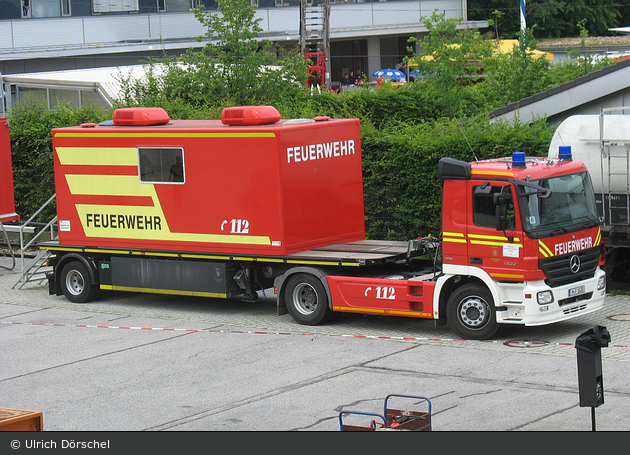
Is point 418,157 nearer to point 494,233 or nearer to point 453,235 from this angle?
point 453,235

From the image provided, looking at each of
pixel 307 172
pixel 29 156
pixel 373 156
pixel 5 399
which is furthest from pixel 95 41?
pixel 5 399

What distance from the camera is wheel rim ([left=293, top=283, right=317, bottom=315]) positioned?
14211 mm

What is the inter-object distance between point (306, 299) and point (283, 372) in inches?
113

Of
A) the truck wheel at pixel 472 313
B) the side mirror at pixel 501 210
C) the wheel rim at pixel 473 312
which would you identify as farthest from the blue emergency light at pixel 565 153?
the wheel rim at pixel 473 312

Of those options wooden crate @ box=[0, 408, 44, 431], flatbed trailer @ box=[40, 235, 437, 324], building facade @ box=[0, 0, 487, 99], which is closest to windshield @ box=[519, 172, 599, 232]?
flatbed trailer @ box=[40, 235, 437, 324]

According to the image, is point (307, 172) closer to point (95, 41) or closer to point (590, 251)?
point (590, 251)

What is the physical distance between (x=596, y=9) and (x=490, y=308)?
66873mm

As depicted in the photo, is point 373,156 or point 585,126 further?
point 373,156

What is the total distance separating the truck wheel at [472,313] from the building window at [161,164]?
521 cm

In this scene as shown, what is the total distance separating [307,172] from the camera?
14523 mm

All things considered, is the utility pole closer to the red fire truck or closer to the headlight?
the red fire truck

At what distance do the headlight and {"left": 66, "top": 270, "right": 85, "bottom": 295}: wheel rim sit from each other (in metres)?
8.73

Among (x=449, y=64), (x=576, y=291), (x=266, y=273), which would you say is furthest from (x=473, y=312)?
(x=449, y=64)

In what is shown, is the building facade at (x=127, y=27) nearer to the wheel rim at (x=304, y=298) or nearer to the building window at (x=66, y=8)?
the building window at (x=66, y=8)
